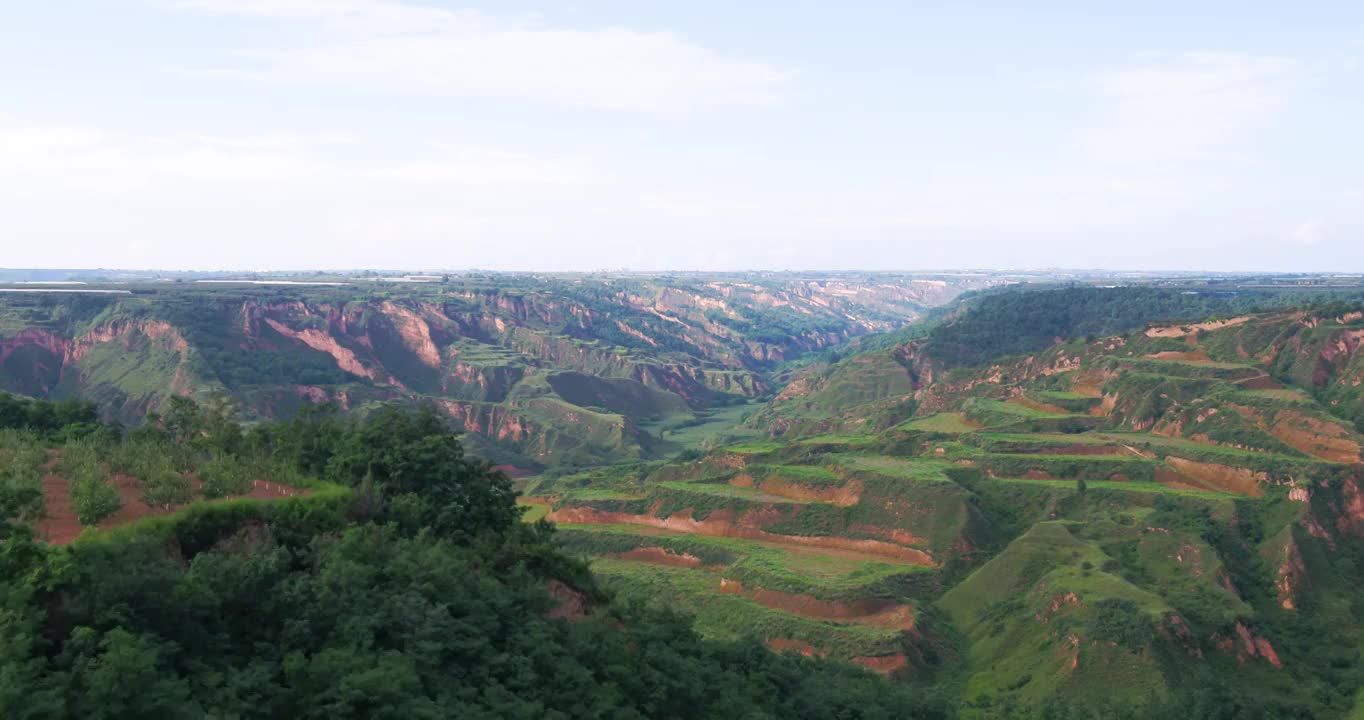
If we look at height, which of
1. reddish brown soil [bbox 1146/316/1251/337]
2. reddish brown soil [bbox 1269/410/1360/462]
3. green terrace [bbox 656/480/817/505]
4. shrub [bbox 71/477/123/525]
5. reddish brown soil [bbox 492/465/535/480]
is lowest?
reddish brown soil [bbox 492/465/535/480]

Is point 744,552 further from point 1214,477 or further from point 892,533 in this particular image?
point 1214,477

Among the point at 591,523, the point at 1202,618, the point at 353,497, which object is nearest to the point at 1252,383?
the point at 1202,618

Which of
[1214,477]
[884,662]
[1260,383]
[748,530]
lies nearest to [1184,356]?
[1260,383]

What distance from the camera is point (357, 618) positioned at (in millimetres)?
21047

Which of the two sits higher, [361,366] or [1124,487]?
[1124,487]

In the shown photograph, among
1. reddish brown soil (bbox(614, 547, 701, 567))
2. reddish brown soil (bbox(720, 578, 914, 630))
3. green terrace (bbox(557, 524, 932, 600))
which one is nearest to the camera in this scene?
reddish brown soil (bbox(720, 578, 914, 630))

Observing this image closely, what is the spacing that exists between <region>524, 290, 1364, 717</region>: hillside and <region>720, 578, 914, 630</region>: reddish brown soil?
125 millimetres

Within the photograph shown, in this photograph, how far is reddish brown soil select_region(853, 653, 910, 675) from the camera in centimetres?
4866

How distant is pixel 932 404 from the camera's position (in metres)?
105

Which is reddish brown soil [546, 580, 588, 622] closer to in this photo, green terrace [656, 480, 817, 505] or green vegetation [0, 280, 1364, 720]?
green vegetation [0, 280, 1364, 720]

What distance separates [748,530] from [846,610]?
1685cm

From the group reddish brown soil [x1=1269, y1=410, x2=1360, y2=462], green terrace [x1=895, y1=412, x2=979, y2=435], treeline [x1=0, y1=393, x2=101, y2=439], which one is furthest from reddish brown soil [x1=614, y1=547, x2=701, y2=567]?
reddish brown soil [x1=1269, y1=410, x2=1360, y2=462]

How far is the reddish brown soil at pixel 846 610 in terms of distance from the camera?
5272 centimetres

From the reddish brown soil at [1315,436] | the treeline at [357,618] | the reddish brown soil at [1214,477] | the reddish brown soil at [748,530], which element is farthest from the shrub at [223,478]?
the reddish brown soil at [1315,436]
